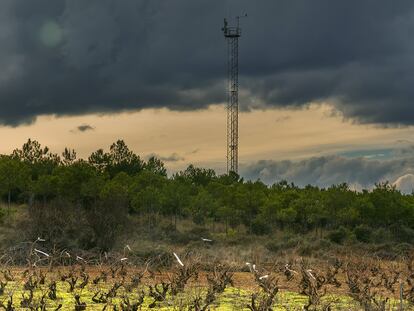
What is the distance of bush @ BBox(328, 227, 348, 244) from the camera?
158 ft

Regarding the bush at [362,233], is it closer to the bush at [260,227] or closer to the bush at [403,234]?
the bush at [403,234]

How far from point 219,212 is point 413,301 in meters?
36.0

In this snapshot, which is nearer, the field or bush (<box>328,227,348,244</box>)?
the field

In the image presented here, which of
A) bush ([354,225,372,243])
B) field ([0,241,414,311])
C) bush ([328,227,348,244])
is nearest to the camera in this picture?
field ([0,241,414,311])

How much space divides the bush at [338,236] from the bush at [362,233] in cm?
98

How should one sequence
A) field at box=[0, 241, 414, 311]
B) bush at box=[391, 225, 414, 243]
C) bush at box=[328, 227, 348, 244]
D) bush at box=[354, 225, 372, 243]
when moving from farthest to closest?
1. bush at box=[391, 225, 414, 243]
2. bush at box=[354, 225, 372, 243]
3. bush at box=[328, 227, 348, 244]
4. field at box=[0, 241, 414, 311]

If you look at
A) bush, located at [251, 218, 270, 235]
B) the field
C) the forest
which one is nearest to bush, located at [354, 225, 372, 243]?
the forest

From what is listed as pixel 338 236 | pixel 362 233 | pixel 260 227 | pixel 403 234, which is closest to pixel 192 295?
pixel 338 236

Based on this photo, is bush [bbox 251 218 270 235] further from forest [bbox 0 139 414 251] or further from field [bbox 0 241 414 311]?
field [bbox 0 241 414 311]

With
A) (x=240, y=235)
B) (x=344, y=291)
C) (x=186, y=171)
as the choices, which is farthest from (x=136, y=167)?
(x=344, y=291)

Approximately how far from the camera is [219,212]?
54531 mm

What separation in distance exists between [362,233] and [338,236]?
8.06 ft

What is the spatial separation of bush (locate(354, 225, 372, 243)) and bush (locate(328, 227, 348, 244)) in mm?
979

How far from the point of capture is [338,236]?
48.3 meters
